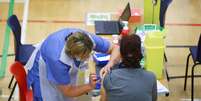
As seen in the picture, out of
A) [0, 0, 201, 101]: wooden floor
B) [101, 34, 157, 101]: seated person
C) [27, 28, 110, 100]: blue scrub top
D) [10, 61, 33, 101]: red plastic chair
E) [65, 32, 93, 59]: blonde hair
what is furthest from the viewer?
[0, 0, 201, 101]: wooden floor

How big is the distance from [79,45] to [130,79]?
0.41 m

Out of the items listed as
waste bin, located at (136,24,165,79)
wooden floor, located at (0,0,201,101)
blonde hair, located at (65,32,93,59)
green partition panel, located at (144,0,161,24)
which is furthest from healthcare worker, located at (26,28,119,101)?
wooden floor, located at (0,0,201,101)

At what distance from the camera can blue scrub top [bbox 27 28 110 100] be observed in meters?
2.80

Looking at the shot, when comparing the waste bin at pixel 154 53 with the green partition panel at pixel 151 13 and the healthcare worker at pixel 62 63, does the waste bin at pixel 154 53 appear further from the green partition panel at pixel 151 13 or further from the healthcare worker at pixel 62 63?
the green partition panel at pixel 151 13

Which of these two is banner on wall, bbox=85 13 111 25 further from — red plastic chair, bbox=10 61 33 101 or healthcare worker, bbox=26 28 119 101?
red plastic chair, bbox=10 61 33 101

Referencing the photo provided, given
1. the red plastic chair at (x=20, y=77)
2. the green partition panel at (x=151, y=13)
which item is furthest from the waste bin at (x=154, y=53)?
the red plastic chair at (x=20, y=77)

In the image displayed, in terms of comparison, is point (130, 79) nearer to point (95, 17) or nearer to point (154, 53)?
point (154, 53)

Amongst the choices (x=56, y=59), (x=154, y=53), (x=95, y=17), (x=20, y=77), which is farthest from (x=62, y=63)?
(x=95, y=17)

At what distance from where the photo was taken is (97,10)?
645 centimetres

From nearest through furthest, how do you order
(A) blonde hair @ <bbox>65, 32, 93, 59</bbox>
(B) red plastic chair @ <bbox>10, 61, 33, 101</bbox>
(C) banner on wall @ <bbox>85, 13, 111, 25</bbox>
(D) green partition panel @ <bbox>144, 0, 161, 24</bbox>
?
(A) blonde hair @ <bbox>65, 32, 93, 59</bbox>, (B) red plastic chair @ <bbox>10, 61, 33, 101</bbox>, (D) green partition panel @ <bbox>144, 0, 161, 24</bbox>, (C) banner on wall @ <bbox>85, 13, 111, 25</bbox>

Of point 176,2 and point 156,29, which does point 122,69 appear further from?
point 176,2

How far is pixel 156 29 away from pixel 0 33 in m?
2.88

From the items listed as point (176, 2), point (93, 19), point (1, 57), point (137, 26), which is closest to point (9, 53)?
point (1, 57)

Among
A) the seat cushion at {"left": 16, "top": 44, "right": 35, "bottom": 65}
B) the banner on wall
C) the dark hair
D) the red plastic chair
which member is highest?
the banner on wall
